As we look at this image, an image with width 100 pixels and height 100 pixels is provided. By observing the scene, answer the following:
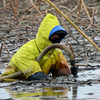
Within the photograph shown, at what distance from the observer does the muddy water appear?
180 inches

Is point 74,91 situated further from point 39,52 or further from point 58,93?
point 39,52

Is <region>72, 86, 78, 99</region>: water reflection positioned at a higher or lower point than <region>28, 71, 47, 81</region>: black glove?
higher

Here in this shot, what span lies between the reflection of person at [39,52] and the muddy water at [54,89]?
0.23 m

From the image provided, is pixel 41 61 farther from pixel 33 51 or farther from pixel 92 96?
pixel 92 96

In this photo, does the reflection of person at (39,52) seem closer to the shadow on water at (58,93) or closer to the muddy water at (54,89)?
the muddy water at (54,89)

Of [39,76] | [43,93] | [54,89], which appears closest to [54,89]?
[54,89]

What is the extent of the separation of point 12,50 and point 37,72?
12.3 feet

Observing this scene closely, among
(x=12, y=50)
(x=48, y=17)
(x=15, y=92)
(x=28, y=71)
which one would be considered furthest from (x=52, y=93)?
(x=12, y=50)

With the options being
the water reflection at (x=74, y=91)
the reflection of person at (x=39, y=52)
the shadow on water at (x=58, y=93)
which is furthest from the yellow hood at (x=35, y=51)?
the water reflection at (x=74, y=91)

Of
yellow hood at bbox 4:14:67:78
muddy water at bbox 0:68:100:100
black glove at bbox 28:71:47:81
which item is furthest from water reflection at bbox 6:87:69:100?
yellow hood at bbox 4:14:67:78

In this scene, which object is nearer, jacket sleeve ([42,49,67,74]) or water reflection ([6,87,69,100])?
water reflection ([6,87,69,100])

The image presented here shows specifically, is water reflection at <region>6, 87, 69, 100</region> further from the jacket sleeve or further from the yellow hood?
the jacket sleeve

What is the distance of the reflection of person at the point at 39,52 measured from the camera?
19.9 ft

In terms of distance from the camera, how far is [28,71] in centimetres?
605
